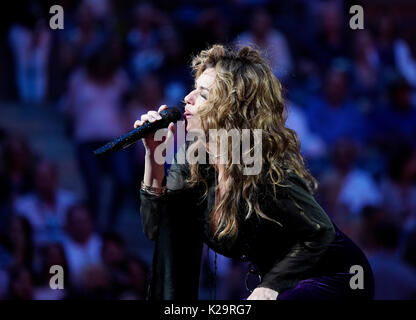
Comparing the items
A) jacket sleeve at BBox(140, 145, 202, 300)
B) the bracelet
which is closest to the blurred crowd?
jacket sleeve at BBox(140, 145, 202, 300)

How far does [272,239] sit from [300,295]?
0.19m

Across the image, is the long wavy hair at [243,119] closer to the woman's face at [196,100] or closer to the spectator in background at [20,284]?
the woman's face at [196,100]

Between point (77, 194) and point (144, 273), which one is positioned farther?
point (77, 194)

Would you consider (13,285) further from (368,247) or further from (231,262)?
(368,247)

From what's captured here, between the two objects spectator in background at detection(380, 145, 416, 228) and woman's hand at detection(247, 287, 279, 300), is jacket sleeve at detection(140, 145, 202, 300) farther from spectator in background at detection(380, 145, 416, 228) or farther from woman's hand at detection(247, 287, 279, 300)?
spectator in background at detection(380, 145, 416, 228)

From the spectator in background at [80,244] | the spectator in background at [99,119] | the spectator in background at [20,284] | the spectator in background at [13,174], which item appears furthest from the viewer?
the spectator in background at [99,119]

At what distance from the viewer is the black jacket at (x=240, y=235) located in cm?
195

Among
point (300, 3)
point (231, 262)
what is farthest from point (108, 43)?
point (231, 262)

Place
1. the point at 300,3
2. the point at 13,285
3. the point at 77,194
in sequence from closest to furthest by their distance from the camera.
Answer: the point at 13,285 < the point at 77,194 < the point at 300,3

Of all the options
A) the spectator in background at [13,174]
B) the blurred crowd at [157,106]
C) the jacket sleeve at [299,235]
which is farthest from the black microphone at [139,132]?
the spectator in background at [13,174]

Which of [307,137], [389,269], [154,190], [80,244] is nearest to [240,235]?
[154,190]

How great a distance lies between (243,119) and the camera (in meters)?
2.09

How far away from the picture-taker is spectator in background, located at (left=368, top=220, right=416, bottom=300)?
3.53m

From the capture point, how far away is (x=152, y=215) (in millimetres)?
2059
